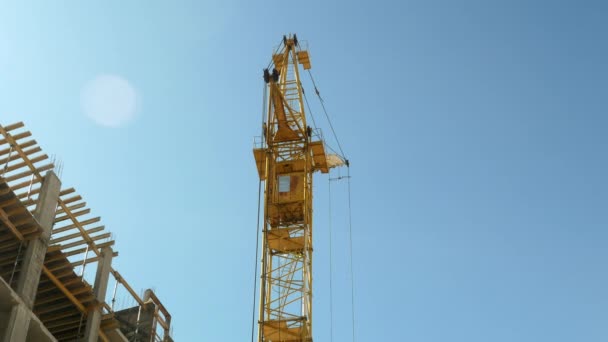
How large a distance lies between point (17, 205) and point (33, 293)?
249cm

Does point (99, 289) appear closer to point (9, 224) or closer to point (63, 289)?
point (63, 289)

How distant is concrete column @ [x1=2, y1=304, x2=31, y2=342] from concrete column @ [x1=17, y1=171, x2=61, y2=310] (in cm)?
41

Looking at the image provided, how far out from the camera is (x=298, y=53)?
41344mm

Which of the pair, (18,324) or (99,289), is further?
(99,289)

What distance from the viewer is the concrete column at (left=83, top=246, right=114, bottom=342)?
83.5ft

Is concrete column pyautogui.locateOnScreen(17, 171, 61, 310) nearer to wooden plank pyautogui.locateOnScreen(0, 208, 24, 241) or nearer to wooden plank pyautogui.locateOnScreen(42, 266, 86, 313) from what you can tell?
wooden plank pyautogui.locateOnScreen(0, 208, 24, 241)

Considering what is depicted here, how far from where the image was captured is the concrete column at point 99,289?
25438 mm

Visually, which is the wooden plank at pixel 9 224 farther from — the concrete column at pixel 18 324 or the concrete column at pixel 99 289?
the concrete column at pixel 99 289

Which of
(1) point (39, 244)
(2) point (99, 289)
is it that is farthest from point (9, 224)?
(2) point (99, 289)

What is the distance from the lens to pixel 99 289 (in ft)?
85.9

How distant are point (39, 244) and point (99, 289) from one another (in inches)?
128

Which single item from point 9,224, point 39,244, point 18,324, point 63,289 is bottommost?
point 18,324

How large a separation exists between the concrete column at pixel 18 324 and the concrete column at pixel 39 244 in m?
0.41

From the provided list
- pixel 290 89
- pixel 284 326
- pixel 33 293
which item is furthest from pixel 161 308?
pixel 290 89
